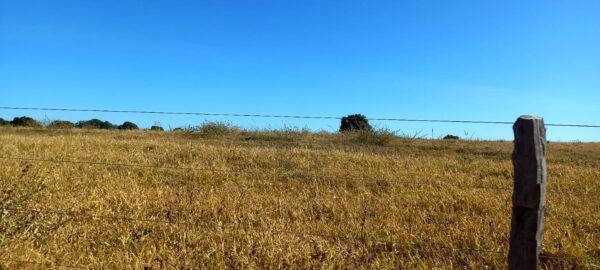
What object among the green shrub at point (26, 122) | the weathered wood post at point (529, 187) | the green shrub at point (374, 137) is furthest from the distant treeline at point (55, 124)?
the weathered wood post at point (529, 187)

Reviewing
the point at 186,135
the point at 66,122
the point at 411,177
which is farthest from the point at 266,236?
the point at 66,122

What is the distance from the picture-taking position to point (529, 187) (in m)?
2.63

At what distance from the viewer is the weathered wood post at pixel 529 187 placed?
2.61 meters

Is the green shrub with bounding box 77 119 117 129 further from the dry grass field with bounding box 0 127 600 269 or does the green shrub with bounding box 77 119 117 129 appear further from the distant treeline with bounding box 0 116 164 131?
the dry grass field with bounding box 0 127 600 269

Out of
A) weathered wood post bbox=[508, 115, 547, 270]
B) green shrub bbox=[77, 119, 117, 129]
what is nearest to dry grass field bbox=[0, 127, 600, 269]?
weathered wood post bbox=[508, 115, 547, 270]

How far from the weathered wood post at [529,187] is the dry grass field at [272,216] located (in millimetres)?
1621

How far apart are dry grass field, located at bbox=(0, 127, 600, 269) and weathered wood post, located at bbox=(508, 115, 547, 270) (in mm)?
1621

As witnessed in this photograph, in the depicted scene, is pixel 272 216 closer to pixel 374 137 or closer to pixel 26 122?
pixel 374 137

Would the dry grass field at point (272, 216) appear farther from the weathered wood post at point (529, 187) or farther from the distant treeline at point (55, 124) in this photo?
the distant treeline at point (55, 124)

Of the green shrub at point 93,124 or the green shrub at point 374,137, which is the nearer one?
the green shrub at point 374,137

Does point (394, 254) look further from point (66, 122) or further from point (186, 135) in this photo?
point (66, 122)

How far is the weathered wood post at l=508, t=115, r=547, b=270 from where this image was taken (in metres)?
2.61

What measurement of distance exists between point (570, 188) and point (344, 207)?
4.31 metres

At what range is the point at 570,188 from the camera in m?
8.12
